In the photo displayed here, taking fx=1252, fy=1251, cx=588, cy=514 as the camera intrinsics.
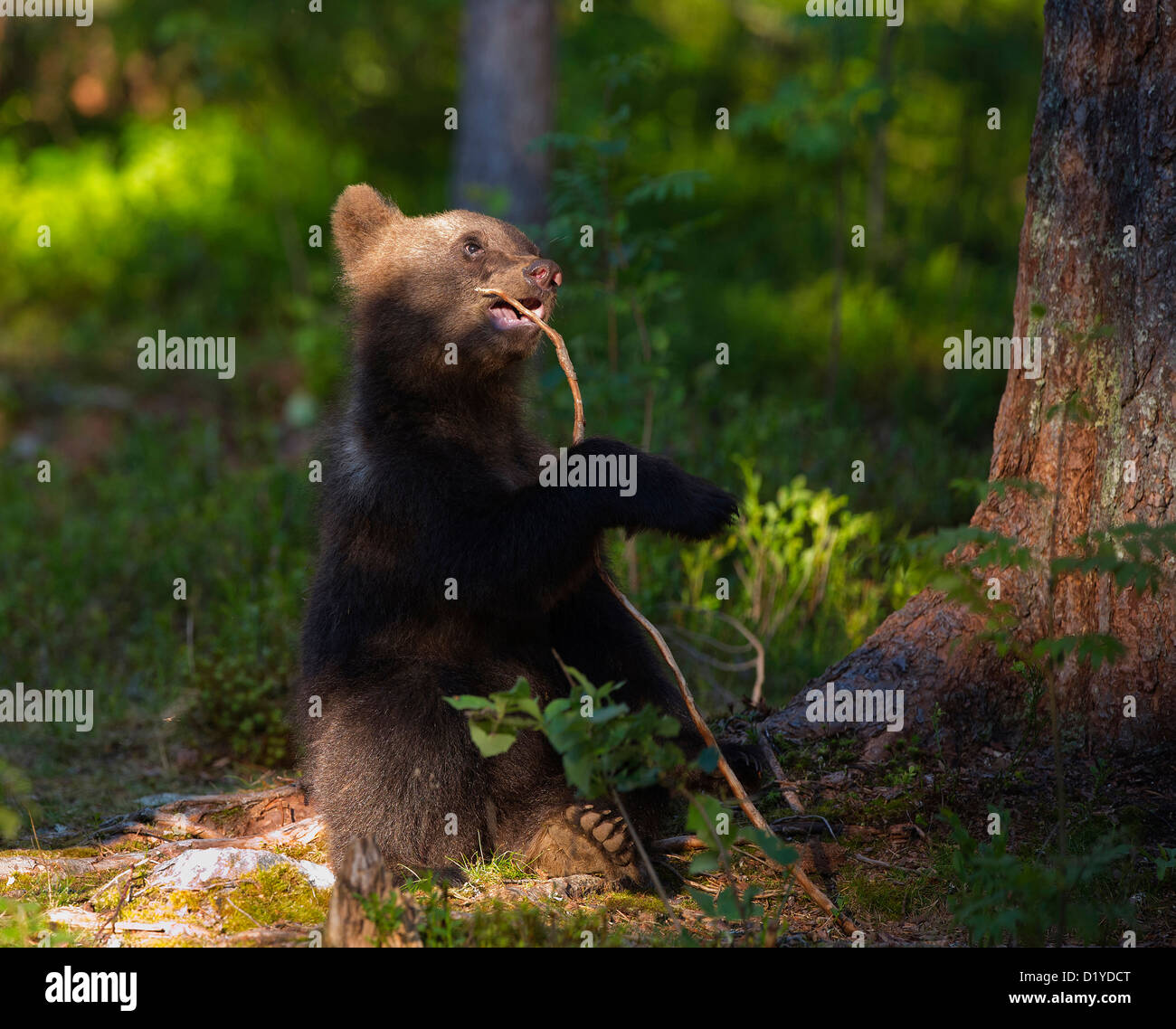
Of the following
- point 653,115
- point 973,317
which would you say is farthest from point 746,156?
point 973,317

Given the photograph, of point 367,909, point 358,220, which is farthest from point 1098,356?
point 367,909

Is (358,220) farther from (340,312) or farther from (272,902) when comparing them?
(272,902)

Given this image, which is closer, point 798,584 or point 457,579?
point 457,579

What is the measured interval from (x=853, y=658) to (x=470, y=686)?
1596 millimetres

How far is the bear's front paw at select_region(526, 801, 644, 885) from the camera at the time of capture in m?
4.19

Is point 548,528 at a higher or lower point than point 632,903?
higher

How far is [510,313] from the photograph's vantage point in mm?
4785

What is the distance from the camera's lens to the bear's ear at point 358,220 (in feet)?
16.8

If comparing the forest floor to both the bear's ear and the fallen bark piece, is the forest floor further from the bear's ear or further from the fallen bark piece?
the bear's ear

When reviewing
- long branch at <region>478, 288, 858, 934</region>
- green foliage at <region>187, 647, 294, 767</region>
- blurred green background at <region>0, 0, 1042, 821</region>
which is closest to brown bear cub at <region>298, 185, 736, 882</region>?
long branch at <region>478, 288, 858, 934</region>

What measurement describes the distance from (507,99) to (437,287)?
7135mm

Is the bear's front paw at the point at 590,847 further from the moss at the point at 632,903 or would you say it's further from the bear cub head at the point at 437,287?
the bear cub head at the point at 437,287

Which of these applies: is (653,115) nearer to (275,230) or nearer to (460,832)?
(275,230)

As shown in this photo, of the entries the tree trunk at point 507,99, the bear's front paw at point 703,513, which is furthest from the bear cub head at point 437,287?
the tree trunk at point 507,99
